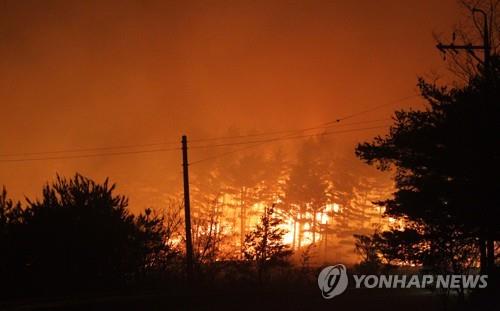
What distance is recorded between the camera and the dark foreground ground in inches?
682

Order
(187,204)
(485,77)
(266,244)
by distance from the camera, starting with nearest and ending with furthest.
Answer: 1. (485,77)
2. (187,204)
3. (266,244)

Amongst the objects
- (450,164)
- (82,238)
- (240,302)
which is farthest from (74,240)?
(450,164)

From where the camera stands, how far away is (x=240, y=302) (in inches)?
789

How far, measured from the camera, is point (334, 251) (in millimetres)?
86750

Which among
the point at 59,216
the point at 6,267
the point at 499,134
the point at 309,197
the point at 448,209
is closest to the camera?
the point at 499,134

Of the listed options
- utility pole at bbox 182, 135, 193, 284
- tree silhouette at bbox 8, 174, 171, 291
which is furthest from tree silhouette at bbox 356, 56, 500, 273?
tree silhouette at bbox 8, 174, 171, 291

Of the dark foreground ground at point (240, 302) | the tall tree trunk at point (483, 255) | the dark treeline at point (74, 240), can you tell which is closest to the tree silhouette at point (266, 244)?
the dark treeline at point (74, 240)

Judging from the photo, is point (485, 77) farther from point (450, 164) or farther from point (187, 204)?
point (187, 204)

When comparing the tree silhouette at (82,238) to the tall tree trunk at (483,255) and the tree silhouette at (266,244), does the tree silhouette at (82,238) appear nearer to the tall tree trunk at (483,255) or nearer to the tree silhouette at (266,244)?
the tree silhouette at (266,244)

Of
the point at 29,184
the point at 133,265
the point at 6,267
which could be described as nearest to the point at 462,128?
the point at 133,265

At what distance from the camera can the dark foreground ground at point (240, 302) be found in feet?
56.9

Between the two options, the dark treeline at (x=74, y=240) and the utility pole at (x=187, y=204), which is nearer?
the dark treeline at (x=74, y=240)

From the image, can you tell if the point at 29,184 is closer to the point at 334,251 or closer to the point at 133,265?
the point at 334,251

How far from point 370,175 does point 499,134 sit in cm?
7191
